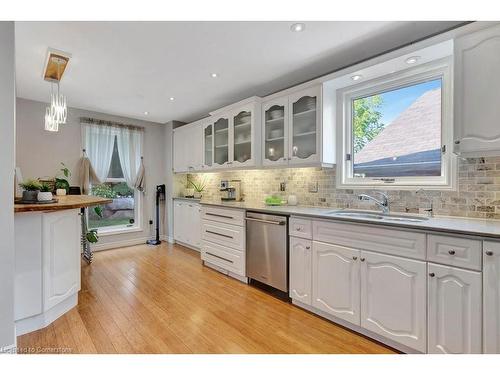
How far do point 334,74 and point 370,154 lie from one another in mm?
897

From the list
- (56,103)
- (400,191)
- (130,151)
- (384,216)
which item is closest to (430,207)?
(400,191)

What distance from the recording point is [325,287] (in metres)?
2.17

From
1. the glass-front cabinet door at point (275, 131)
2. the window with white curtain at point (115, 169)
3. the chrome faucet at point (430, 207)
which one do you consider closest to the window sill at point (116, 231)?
the window with white curtain at point (115, 169)

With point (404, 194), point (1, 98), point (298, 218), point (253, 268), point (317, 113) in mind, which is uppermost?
point (317, 113)

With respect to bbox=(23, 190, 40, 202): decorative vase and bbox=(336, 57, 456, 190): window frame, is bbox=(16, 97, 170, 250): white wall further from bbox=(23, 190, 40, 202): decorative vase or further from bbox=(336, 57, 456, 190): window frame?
bbox=(336, 57, 456, 190): window frame

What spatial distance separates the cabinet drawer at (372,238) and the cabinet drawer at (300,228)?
0.06 m

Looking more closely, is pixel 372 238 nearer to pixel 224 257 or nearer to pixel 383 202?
pixel 383 202

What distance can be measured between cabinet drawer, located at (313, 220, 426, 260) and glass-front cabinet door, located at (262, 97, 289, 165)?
109 centimetres

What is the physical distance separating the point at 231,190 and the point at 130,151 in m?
2.24

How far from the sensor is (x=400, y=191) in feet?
7.68

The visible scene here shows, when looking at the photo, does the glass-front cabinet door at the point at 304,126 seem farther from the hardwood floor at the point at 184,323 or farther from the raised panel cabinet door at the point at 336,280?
the hardwood floor at the point at 184,323

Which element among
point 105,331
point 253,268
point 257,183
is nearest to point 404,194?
point 253,268

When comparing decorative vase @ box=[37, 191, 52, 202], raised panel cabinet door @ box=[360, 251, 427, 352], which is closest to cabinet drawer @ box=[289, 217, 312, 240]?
raised panel cabinet door @ box=[360, 251, 427, 352]
